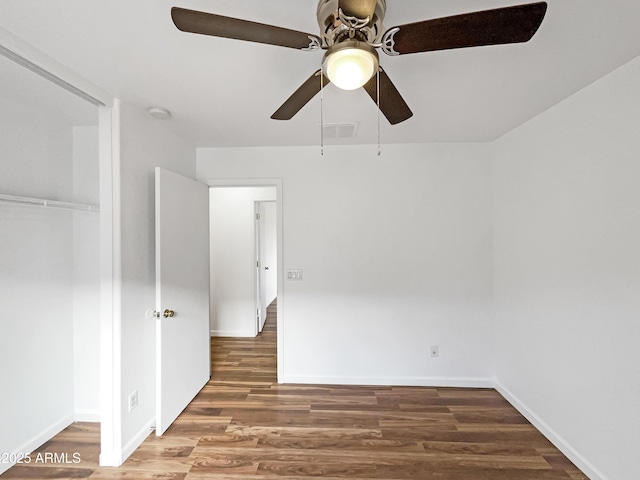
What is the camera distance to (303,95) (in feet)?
4.30

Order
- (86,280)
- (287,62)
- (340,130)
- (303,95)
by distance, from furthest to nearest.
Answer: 1. (340,130)
2. (86,280)
3. (287,62)
4. (303,95)

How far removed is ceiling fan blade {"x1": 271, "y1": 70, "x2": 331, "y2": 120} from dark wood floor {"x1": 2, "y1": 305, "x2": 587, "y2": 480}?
6.78 feet

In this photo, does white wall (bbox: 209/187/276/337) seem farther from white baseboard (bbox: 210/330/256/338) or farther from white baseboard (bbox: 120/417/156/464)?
white baseboard (bbox: 120/417/156/464)

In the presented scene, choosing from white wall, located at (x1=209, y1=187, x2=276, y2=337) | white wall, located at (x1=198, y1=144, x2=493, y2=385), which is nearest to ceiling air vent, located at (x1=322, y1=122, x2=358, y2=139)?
white wall, located at (x1=198, y1=144, x2=493, y2=385)

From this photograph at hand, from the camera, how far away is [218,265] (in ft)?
14.5

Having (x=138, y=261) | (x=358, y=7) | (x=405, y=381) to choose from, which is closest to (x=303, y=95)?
(x=358, y=7)

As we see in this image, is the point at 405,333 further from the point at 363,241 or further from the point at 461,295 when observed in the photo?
the point at 363,241

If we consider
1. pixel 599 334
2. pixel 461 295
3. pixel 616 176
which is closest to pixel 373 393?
pixel 461 295

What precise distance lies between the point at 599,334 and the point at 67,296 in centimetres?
357

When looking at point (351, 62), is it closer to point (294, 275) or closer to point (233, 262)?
point (294, 275)

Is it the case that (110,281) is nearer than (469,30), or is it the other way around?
(469,30)

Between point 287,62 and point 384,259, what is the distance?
1935mm

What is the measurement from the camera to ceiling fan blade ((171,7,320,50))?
2.89 ft

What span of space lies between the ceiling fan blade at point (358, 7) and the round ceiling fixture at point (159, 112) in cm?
168
